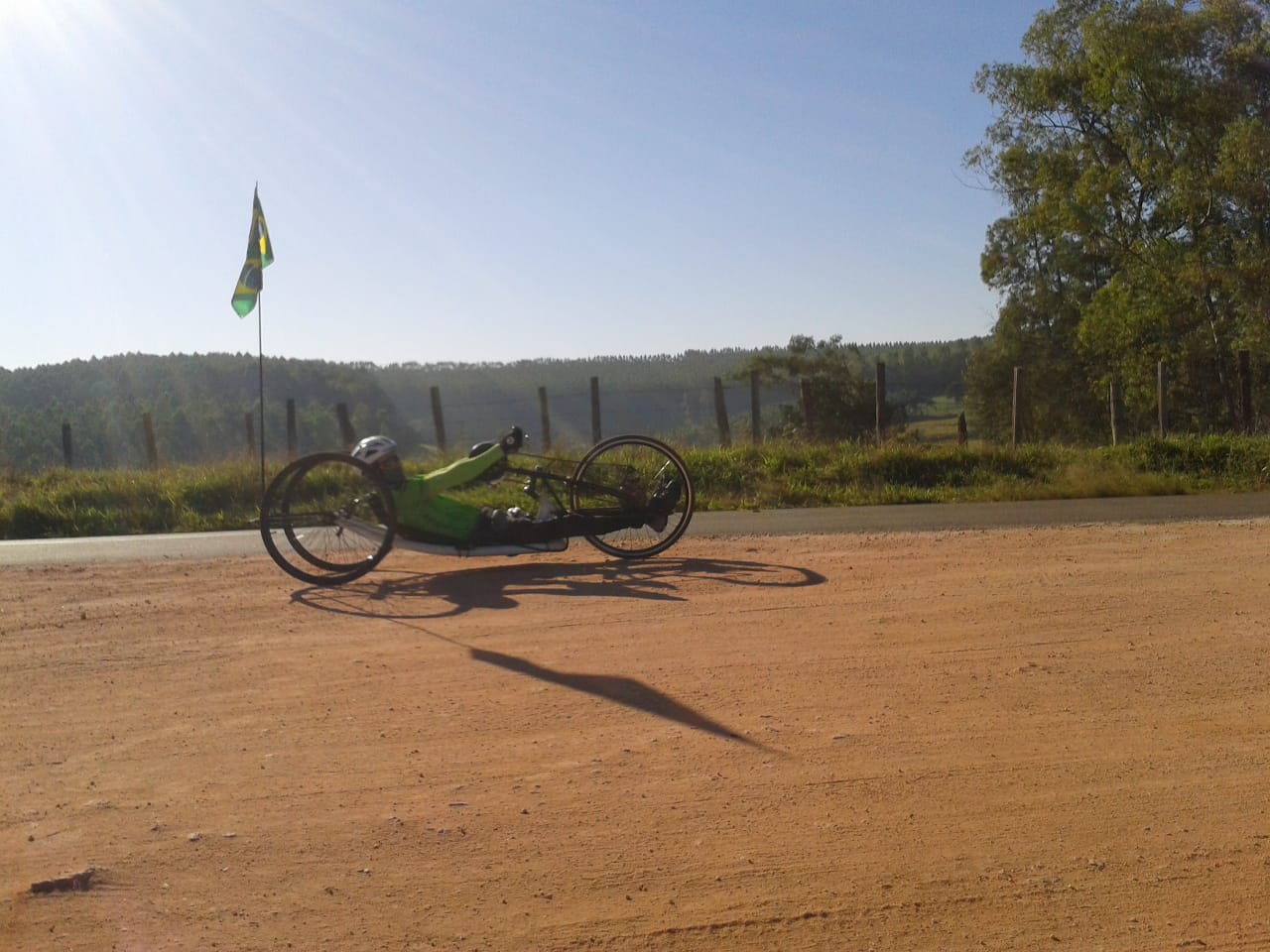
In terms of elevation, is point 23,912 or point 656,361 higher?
point 656,361

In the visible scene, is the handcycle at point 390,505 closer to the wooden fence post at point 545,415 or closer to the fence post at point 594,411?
the wooden fence post at point 545,415

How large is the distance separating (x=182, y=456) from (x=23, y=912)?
65.3 feet

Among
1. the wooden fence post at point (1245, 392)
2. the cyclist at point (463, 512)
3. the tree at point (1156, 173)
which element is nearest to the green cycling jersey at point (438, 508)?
the cyclist at point (463, 512)

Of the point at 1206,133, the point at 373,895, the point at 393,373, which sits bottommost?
the point at 373,895

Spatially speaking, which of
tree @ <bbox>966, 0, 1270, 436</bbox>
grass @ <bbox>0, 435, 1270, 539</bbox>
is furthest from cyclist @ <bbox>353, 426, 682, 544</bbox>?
tree @ <bbox>966, 0, 1270, 436</bbox>

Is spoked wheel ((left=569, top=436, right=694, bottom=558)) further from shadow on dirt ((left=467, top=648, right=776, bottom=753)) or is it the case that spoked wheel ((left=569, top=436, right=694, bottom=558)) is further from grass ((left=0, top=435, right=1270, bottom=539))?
grass ((left=0, top=435, right=1270, bottom=539))

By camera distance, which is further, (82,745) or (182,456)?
(182,456)

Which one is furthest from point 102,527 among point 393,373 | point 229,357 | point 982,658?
point 229,357

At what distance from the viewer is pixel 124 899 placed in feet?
11.7

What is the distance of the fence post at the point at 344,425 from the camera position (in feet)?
76.5

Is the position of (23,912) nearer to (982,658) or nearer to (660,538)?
(982,658)

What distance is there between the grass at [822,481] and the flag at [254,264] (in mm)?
3258

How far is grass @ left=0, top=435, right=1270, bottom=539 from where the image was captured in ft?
50.6

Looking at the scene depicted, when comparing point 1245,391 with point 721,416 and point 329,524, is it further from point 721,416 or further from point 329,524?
point 329,524
